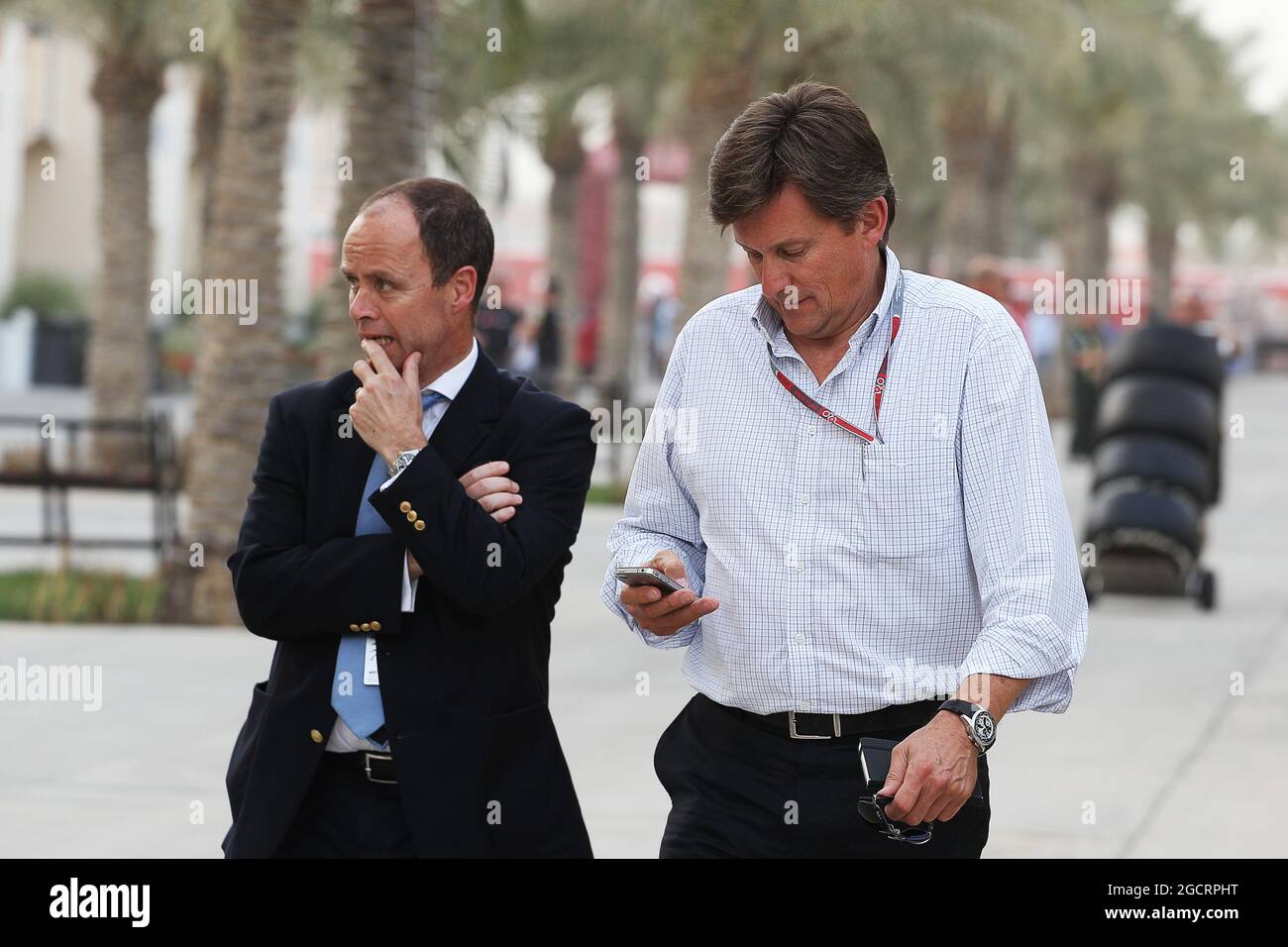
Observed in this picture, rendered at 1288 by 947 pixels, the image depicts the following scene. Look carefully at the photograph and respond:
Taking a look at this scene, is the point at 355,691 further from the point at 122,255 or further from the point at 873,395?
the point at 122,255

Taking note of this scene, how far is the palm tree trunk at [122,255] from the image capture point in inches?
640

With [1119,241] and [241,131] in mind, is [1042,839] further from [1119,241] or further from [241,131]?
[1119,241]

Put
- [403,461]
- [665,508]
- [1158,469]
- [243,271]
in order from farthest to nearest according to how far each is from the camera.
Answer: [1158,469], [243,271], [665,508], [403,461]

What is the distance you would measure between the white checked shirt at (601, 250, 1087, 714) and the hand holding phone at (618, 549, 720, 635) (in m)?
0.08

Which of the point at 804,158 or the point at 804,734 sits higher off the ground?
the point at 804,158

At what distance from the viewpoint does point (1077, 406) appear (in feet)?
62.9

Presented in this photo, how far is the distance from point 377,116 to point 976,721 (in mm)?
8402

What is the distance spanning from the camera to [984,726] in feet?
8.50

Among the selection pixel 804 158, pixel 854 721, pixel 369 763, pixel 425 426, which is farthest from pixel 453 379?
pixel 854 721

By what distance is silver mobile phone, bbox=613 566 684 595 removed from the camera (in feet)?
9.09

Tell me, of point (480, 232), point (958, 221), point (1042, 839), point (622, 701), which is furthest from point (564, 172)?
point (480, 232)

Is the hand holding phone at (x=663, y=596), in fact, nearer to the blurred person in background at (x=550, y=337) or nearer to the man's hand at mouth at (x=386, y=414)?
the man's hand at mouth at (x=386, y=414)

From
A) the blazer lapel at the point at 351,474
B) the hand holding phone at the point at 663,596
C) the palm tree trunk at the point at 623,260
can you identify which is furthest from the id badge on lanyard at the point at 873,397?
the palm tree trunk at the point at 623,260

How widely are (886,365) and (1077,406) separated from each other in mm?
16847
